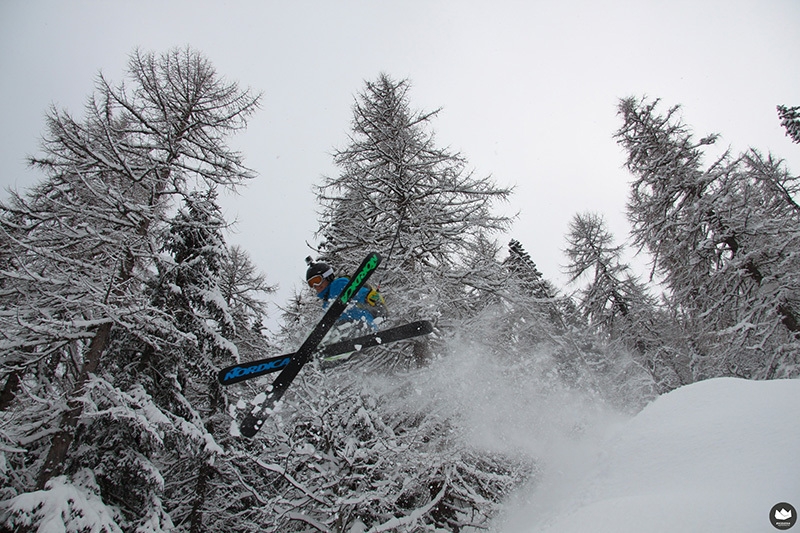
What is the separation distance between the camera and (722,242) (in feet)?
35.6

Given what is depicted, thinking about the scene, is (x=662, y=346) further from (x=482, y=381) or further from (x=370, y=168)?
(x=370, y=168)

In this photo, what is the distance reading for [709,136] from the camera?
11.5 metres

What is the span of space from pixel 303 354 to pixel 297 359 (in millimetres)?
110

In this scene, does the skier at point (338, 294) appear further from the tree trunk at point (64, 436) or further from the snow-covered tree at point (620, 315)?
the snow-covered tree at point (620, 315)

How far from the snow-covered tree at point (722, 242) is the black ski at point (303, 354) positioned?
10256 millimetres

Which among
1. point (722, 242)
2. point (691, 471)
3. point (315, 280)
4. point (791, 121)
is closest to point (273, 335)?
point (315, 280)

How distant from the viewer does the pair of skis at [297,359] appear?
17.2ft

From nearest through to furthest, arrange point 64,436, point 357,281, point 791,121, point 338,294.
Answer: point 64,436 → point 357,281 → point 338,294 → point 791,121

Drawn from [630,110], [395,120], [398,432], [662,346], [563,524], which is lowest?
[662,346]

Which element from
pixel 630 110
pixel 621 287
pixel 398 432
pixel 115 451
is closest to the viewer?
pixel 115 451

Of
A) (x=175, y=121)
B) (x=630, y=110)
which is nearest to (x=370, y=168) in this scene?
(x=175, y=121)

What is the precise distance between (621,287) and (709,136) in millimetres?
7268

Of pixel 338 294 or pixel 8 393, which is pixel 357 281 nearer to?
pixel 338 294

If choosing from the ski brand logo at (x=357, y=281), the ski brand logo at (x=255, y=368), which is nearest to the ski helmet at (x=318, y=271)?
the ski brand logo at (x=357, y=281)
